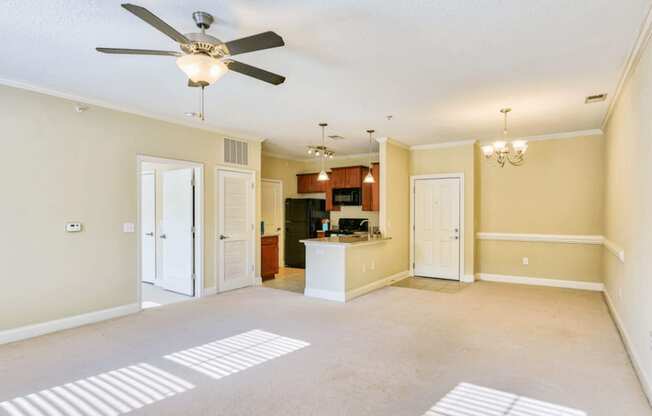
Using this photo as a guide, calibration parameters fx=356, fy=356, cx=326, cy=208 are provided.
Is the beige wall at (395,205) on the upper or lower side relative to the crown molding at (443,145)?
lower

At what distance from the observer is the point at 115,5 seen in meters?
2.31

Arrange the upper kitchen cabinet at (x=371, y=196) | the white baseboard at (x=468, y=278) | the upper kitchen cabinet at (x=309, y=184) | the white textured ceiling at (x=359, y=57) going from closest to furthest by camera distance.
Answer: the white textured ceiling at (x=359, y=57)
the white baseboard at (x=468, y=278)
the upper kitchen cabinet at (x=371, y=196)
the upper kitchen cabinet at (x=309, y=184)

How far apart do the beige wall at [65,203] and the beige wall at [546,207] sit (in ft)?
19.0

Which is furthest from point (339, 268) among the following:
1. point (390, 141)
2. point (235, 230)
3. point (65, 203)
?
point (65, 203)

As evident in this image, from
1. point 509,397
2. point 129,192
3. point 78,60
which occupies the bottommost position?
A: point 509,397

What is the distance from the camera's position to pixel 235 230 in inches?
236

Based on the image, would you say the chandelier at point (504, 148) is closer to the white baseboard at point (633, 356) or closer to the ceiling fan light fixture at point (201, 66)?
the white baseboard at point (633, 356)

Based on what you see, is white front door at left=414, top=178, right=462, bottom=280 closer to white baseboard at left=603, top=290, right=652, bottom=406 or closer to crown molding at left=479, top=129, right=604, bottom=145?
crown molding at left=479, top=129, right=604, bottom=145

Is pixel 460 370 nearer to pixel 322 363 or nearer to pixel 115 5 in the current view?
pixel 322 363

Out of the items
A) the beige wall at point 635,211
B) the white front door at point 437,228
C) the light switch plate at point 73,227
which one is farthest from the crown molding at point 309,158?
the beige wall at point 635,211

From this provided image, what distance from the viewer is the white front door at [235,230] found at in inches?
226

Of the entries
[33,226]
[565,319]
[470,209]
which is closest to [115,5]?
[33,226]

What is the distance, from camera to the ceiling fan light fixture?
2236mm

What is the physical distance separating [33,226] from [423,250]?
6063 millimetres
